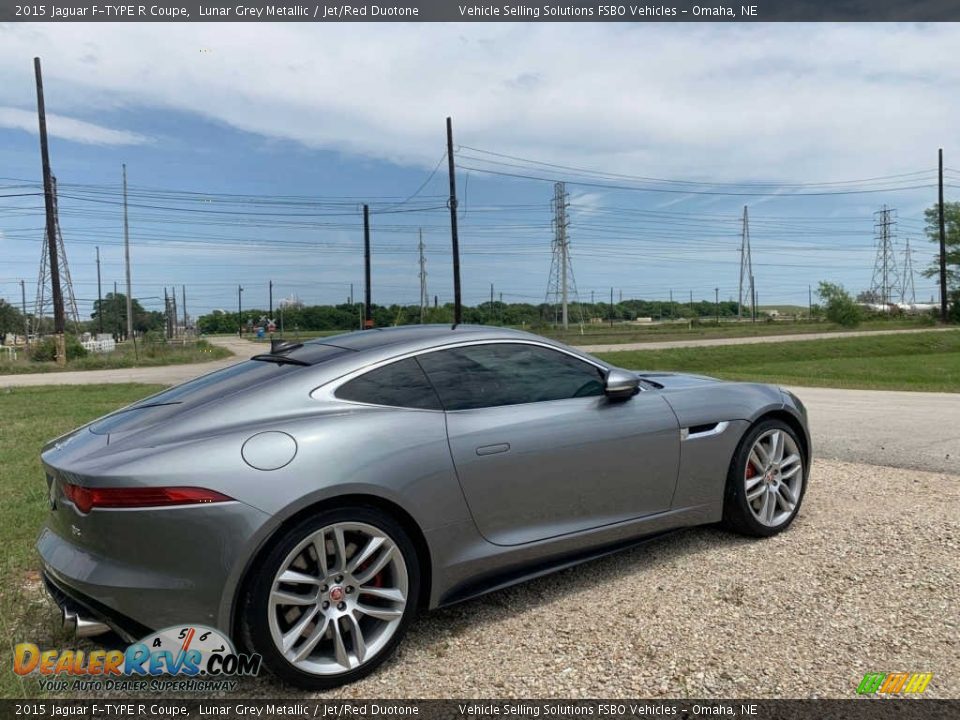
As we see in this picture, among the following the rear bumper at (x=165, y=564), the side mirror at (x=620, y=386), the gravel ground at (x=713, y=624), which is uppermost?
the side mirror at (x=620, y=386)

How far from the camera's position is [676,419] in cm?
403

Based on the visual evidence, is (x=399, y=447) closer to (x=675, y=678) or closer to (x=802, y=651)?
(x=675, y=678)

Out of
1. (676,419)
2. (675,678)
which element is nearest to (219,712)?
(675,678)

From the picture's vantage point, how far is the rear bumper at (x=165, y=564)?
261 cm

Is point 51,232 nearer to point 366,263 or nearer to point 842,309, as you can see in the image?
point 366,263

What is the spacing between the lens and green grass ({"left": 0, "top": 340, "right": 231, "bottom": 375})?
25797 mm

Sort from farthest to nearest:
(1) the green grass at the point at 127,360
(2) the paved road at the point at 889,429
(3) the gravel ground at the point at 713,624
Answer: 1. (1) the green grass at the point at 127,360
2. (2) the paved road at the point at 889,429
3. (3) the gravel ground at the point at 713,624

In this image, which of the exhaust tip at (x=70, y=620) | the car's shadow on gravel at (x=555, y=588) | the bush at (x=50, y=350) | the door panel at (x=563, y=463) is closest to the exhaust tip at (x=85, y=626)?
the exhaust tip at (x=70, y=620)

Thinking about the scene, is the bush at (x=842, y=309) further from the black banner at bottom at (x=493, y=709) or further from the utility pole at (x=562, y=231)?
the black banner at bottom at (x=493, y=709)

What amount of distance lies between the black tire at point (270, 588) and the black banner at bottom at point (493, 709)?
0.11 meters

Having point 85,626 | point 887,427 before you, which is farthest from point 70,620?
point 887,427

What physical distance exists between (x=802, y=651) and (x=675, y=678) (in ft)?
2.00

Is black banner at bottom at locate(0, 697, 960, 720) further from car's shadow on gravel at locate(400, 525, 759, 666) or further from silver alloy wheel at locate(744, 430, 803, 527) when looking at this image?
silver alloy wheel at locate(744, 430, 803, 527)

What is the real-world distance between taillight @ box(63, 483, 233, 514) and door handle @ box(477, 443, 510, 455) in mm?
1122
